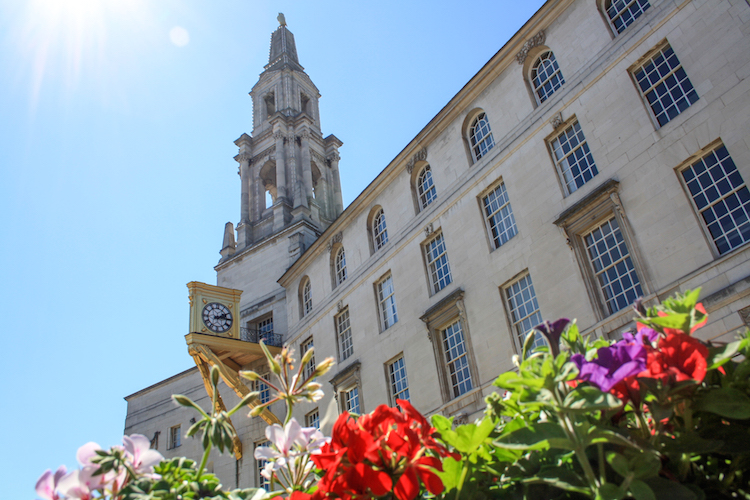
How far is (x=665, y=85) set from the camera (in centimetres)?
1511

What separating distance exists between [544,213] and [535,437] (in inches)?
649

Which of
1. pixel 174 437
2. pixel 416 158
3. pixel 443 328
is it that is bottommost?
pixel 443 328

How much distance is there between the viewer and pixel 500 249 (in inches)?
719

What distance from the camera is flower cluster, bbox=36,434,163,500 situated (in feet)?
4.99

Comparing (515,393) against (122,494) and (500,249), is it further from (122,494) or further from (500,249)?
(500,249)

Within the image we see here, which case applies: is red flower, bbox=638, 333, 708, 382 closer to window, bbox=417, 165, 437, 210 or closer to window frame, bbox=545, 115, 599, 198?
window frame, bbox=545, 115, 599, 198

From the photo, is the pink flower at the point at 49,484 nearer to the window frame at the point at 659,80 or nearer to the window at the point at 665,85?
the window frame at the point at 659,80

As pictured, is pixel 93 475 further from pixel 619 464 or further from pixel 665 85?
pixel 665 85

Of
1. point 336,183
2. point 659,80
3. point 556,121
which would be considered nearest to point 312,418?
point 556,121

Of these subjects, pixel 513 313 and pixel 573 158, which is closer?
pixel 573 158

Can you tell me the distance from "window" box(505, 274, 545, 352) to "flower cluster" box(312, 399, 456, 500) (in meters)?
15.6

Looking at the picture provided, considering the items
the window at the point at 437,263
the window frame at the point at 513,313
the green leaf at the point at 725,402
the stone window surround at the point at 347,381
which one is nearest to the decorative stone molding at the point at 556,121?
the window frame at the point at 513,313

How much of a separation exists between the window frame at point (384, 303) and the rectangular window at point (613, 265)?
8.84 m

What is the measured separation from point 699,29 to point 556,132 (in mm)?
4586
